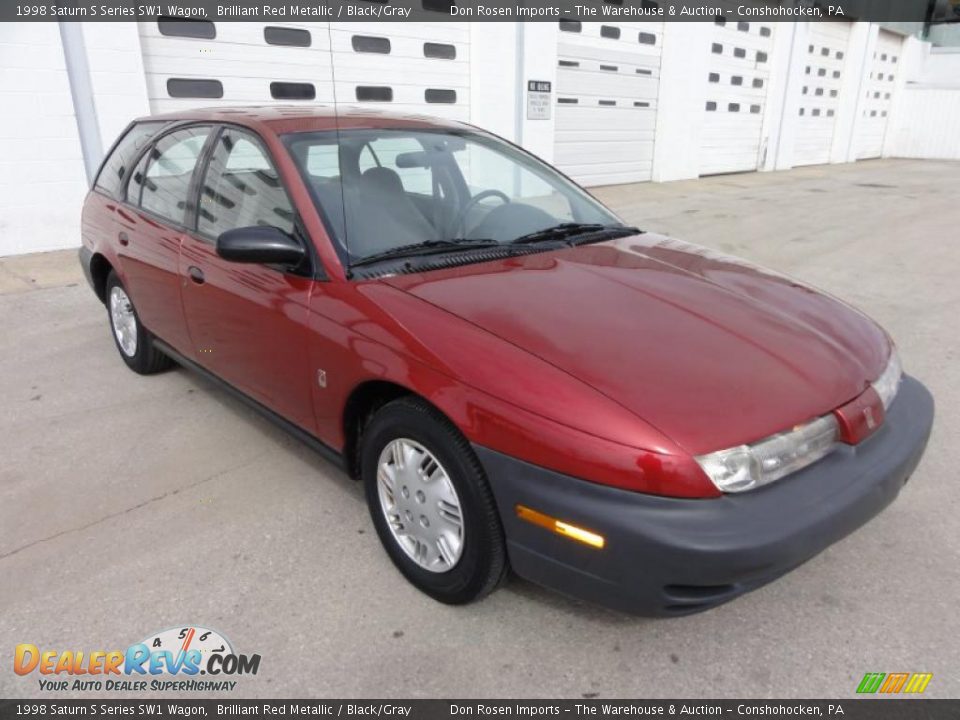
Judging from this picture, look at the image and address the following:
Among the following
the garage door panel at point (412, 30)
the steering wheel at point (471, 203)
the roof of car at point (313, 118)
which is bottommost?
the steering wheel at point (471, 203)

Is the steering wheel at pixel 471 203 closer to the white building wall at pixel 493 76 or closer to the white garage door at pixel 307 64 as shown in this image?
the white garage door at pixel 307 64

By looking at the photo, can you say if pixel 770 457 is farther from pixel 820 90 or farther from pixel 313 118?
pixel 820 90

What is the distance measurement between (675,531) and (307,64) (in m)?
7.94

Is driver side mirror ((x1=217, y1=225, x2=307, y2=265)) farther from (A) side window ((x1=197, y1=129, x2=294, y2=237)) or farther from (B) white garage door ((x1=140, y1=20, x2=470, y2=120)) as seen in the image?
(B) white garage door ((x1=140, y1=20, x2=470, y2=120))

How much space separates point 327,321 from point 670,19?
12044 millimetres

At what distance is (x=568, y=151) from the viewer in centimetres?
1143

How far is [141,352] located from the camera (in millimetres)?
4168

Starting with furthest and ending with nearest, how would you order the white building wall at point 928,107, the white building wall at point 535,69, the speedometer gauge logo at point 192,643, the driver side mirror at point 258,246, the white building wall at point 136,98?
the white building wall at point 928,107 < the white building wall at point 535,69 < the white building wall at point 136,98 < the driver side mirror at point 258,246 < the speedometer gauge logo at point 192,643

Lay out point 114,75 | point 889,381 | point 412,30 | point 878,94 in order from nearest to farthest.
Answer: point 889,381 → point 114,75 → point 412,30 → point 878,94

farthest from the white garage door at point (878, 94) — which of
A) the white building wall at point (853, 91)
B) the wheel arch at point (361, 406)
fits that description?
the wheel arch at point (361, 406)

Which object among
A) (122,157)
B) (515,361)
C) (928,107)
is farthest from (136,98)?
(928,107)

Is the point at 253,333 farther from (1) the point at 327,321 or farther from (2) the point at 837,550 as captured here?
(2) the point at 837,550

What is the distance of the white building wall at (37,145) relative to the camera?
6.54m

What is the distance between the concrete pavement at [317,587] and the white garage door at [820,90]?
14.9 m
